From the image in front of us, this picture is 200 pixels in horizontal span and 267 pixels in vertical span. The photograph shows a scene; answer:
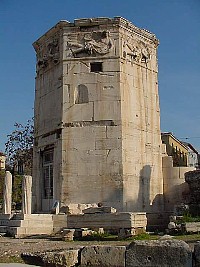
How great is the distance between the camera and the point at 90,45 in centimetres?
2092

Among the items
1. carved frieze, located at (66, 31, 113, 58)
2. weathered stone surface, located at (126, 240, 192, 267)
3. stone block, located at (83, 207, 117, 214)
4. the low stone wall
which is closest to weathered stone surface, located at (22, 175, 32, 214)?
stone block, located at (83, 207, 117, 214)

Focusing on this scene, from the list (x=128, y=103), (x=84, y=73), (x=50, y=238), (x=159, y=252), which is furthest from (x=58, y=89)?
(x=159, y=252)

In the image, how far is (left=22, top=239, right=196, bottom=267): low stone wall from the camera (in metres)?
7.77

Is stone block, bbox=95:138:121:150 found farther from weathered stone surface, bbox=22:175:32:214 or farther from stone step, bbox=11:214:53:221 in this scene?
stone step, bbox=11:214:53:221

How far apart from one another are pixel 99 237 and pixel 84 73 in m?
8.88

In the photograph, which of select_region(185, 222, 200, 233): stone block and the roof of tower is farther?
the roof of tower

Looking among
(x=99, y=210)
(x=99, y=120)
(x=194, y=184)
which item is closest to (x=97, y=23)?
(x=99, y=120)

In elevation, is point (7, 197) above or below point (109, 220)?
above

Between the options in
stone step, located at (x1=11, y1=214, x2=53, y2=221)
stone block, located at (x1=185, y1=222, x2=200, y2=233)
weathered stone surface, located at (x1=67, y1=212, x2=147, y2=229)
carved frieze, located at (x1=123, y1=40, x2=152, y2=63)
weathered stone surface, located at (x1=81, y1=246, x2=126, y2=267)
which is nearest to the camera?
weathered stone surface, located at (x1=81, y1=246, x2=126, y2=267)

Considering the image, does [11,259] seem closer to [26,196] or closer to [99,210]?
[99,210]

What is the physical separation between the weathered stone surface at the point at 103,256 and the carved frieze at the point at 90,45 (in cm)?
1353

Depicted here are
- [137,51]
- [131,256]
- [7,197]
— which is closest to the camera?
[131,256]

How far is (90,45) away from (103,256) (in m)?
14.0

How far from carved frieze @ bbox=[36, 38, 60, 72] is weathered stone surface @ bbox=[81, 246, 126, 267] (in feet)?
47.0
